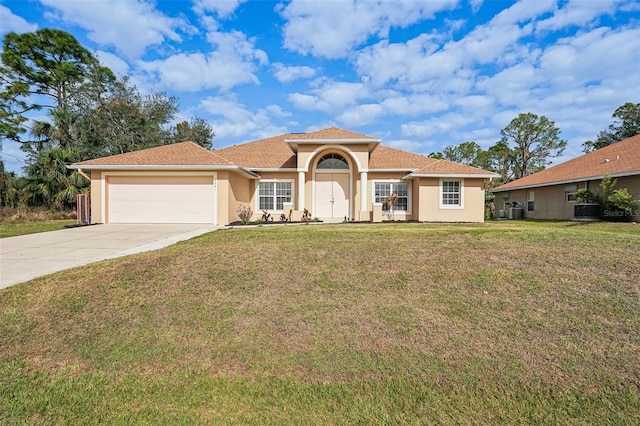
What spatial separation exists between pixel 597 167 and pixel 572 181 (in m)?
1.64

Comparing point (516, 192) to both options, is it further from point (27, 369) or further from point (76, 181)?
point (76, 181)

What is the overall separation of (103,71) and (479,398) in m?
37.6

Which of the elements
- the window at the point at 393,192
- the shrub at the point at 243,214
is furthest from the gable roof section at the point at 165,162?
the window at the point at 393,192

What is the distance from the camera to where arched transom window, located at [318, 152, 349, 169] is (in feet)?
59.2

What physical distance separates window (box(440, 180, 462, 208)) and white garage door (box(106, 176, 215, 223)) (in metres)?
11.9

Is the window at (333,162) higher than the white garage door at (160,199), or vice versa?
the window at (333,162)

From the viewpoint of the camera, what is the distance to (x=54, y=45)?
29.3 meters

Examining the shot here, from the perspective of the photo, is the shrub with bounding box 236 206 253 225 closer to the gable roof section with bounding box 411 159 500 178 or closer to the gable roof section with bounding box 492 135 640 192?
the gable roof section with bounding box 411 159 500 178

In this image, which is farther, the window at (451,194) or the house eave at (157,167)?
the window at (451,194)

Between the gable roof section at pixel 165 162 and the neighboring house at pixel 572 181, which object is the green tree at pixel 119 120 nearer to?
the gable roof section at pixel 165 162

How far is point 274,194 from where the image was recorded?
18.2 metres

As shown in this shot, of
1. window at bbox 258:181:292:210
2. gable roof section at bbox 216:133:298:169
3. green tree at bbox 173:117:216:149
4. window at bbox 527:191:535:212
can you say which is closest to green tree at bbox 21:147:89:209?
gable roof section at bbox 216:133:298:169

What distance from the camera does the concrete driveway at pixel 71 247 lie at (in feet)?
24.1

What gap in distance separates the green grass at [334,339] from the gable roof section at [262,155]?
11.4 m
